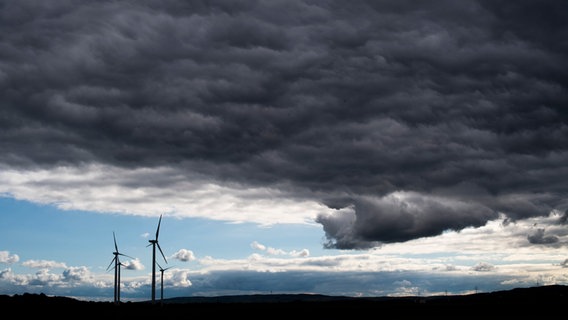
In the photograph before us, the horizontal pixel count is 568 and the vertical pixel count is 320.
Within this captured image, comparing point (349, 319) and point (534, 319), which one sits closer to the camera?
point (534, 319)

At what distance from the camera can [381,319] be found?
654 ft

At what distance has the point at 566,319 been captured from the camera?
178m

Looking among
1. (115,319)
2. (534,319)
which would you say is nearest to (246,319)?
(115,319)

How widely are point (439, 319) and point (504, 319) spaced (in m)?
19.8

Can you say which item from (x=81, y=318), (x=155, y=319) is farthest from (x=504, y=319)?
(x=81, y=318)

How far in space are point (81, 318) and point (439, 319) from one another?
378 feet

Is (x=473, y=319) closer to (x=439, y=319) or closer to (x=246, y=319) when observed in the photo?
(x=439, y=319)

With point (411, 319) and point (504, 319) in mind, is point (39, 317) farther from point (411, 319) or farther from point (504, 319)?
point (504, 319)

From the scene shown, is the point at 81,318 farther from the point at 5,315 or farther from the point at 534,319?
the point at 534,319

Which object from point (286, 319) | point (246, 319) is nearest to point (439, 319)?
point (286, 319)

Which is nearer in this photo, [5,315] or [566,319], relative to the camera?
[566,319]

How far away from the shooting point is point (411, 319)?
200 meters

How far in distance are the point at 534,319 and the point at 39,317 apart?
154575 mm

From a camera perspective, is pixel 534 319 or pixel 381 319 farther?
pixel 381 319
